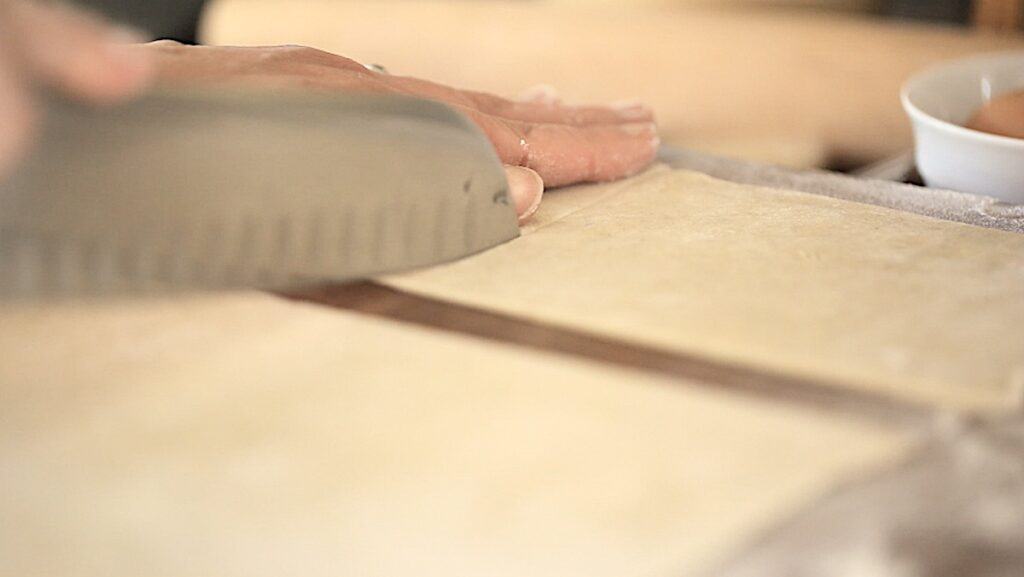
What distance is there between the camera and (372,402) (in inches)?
19.5

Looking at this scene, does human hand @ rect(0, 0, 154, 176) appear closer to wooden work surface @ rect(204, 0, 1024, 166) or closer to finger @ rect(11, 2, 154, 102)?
finger @ rect(11, 2, 154, 102)

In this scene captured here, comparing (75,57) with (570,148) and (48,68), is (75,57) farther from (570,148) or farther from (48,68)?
(570,148)

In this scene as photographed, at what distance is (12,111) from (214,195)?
107 millimetres

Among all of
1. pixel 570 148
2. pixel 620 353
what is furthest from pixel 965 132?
pixel 620 353

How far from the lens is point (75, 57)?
1.77ft

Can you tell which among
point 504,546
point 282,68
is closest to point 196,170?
point 282,68

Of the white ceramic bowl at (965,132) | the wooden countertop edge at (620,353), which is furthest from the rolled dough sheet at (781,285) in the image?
the white ceramic bowl at (965,132)

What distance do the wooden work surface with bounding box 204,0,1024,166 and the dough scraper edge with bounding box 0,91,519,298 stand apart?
676mm

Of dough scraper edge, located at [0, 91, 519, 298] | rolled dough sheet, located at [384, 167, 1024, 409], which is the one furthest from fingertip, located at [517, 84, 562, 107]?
dough scraper edge, located at [0, 91, 519, 298]

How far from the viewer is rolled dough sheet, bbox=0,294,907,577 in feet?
1.36

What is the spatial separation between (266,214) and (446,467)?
21 centimetres

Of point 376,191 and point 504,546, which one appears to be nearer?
point 504,546

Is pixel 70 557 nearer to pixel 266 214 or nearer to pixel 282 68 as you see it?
pixel 266 214

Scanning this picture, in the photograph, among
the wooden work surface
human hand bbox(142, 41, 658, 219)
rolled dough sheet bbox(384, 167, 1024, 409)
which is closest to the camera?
rolled dough sheet bbox(384, 167, 1024, 409)
